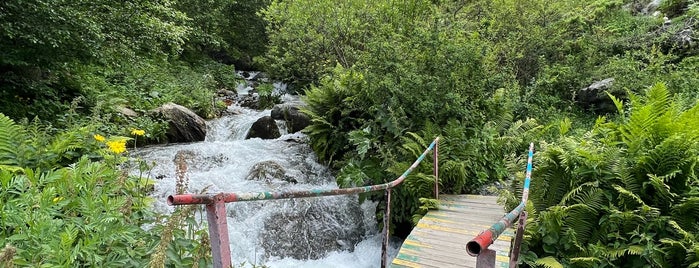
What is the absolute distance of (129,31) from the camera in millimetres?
7758

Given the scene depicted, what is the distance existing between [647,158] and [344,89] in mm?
5053

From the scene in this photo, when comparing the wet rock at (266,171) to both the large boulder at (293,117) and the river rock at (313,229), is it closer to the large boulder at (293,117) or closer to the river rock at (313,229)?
the river rock at (313,229)

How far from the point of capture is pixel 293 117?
10586 mm

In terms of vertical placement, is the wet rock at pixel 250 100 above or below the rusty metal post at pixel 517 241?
above

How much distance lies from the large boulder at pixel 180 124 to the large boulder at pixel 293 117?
2.07m

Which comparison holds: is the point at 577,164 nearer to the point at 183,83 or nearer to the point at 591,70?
the point at 591,70

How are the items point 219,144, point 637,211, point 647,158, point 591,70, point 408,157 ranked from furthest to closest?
point 591,70, point 219,144, point 408,157, point 647,158, point 637,211

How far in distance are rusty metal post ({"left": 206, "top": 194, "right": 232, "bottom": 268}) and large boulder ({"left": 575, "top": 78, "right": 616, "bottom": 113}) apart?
10.4 metres

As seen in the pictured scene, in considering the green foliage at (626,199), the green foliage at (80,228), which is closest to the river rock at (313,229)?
the green foliage at (80,228)

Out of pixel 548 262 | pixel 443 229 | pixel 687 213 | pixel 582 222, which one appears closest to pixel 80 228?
pixel 443 229

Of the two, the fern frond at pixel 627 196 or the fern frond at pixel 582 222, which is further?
the fern frond at pixel 582 222

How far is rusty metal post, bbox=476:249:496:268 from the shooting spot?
65.7 inches

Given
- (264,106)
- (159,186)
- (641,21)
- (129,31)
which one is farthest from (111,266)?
(641,21)

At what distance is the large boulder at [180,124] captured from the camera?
10.1 meters
